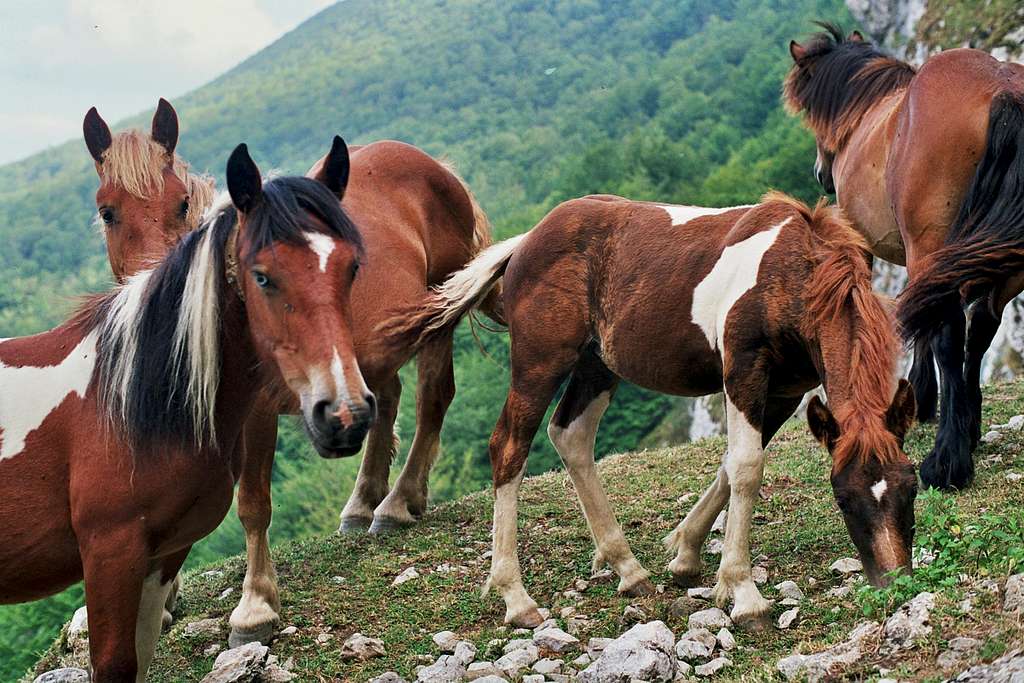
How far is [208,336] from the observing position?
386 centimetres

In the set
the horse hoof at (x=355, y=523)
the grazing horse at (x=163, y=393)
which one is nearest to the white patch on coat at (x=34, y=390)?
the grazing horse at (x=163, y=393)

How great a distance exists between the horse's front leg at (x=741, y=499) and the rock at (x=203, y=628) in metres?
3.10

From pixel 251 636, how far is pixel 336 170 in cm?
293

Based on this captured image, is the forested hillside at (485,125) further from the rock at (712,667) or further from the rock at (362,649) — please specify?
the rock at (712,667)

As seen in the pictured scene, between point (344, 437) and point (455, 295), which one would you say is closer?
point (344, 437)

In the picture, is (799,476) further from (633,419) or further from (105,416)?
(633,419)

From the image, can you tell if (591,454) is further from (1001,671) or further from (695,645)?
(1001,671)

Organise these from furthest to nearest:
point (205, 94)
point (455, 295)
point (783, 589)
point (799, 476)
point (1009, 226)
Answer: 1. point (205, 94)
2. point (799, 476)
3. point (455, 295)
4. point (1009, 226)
5. point (783, 589)

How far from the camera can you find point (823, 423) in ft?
14.4

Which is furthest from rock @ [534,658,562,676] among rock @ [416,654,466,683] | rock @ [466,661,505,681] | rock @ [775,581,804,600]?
rock @ [775,581,804,600]

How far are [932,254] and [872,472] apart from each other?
196 centimetres

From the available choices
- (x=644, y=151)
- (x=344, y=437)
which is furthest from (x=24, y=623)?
(x=644, y=151)

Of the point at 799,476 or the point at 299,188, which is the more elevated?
the point at 299,188

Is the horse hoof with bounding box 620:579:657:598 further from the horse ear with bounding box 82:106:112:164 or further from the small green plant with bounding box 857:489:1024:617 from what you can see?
the horse ear with bounding box 82:106:112:164
